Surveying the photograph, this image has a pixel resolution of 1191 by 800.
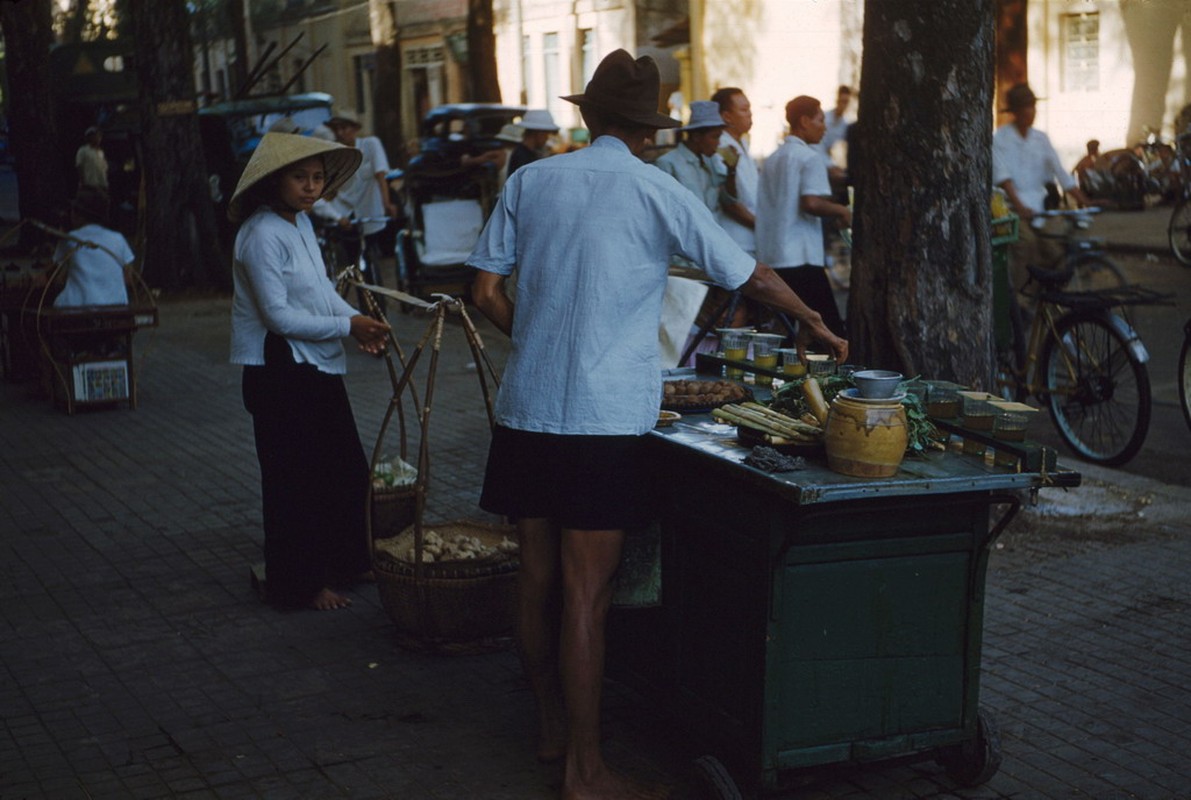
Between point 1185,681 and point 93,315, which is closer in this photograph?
point 1185,681

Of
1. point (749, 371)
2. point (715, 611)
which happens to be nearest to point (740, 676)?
point (715, 611)

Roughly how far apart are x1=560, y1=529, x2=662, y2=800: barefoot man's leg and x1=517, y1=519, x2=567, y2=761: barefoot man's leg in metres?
0.14

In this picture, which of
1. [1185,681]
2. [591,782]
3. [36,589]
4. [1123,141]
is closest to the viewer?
[591,782]

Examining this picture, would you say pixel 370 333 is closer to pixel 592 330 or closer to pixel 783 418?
pixel 592 330

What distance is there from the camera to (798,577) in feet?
12.3

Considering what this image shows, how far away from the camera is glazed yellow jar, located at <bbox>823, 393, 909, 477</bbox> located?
11.9 feet

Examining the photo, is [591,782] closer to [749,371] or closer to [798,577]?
[798,577]

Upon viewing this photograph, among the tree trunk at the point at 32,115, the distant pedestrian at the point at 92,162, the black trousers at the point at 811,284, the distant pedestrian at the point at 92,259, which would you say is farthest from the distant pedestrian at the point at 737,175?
the distant pedestrian at the point at 92,162

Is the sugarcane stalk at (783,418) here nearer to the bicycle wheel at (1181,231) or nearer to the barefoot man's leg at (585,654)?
the barefoot man's leg at (585,654)

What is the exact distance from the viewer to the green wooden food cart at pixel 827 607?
3727 millimetres

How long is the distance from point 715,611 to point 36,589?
3.44 m

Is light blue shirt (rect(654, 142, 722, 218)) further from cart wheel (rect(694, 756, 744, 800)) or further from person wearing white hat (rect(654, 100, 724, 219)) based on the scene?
cart wheel (rect(694, 756, 744, 800))

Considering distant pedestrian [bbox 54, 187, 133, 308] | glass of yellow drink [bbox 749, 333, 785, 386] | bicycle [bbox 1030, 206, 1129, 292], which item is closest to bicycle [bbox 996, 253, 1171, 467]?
bicycle [bbox 1030, 206, 1129, 292]

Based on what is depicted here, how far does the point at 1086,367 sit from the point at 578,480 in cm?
487
